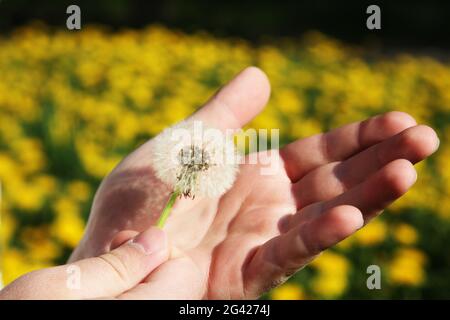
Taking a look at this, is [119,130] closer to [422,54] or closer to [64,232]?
[64,232]

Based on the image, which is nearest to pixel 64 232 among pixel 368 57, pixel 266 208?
pixel 266 208

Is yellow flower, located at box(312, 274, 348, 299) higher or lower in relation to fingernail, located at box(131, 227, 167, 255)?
lower

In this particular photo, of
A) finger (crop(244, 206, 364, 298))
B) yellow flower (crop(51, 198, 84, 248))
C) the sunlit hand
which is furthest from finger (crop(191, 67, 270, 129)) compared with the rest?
yellow flower (crop(51, 198, 84, 248))

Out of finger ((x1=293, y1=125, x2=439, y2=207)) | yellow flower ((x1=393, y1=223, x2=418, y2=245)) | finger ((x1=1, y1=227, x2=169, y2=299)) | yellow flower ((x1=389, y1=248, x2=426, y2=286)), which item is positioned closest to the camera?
finger ((x1=1, y1=227, x2=169, y2=299))

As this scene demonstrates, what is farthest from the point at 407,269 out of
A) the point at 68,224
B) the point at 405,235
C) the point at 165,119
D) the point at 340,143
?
the point at 165,119

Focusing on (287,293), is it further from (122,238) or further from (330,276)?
(122,238)

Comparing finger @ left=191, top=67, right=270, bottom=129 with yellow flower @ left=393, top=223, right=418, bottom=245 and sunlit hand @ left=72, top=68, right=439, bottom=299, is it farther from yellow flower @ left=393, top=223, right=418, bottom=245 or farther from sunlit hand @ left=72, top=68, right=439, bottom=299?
yellow flower @ left=393, top=223, right=418, bottom=245
